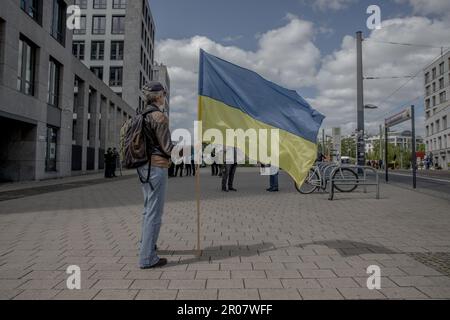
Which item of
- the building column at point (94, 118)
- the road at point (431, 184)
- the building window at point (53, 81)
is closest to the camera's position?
the road at point (431, 184)

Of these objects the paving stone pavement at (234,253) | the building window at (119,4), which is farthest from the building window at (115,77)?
the paving stone pavement at (234,253)

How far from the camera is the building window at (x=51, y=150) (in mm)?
20169

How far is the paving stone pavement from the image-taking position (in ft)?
10.6

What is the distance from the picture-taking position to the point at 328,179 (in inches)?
420

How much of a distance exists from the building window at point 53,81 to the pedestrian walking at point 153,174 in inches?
752

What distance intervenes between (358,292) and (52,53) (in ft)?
70.2

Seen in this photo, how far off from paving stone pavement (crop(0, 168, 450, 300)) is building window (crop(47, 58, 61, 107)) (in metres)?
14.0

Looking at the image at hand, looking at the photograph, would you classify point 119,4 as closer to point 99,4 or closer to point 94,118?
point 99,4

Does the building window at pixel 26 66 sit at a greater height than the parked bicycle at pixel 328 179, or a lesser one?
greater

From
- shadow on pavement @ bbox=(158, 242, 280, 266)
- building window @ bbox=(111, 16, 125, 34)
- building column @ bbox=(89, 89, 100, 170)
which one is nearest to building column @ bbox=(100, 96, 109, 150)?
building column @ bbox=(89, 89, 100, 170)

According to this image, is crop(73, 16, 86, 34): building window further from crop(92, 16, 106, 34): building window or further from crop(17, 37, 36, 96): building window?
crop(17, 37, 36, 96): building window

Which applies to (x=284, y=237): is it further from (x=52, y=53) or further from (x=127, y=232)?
(x=52, y=53)

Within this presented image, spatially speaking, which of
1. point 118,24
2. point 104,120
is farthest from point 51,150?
point 118,24

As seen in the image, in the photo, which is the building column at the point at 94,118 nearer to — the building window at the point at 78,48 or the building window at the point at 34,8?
the building window at the point at 34,8
